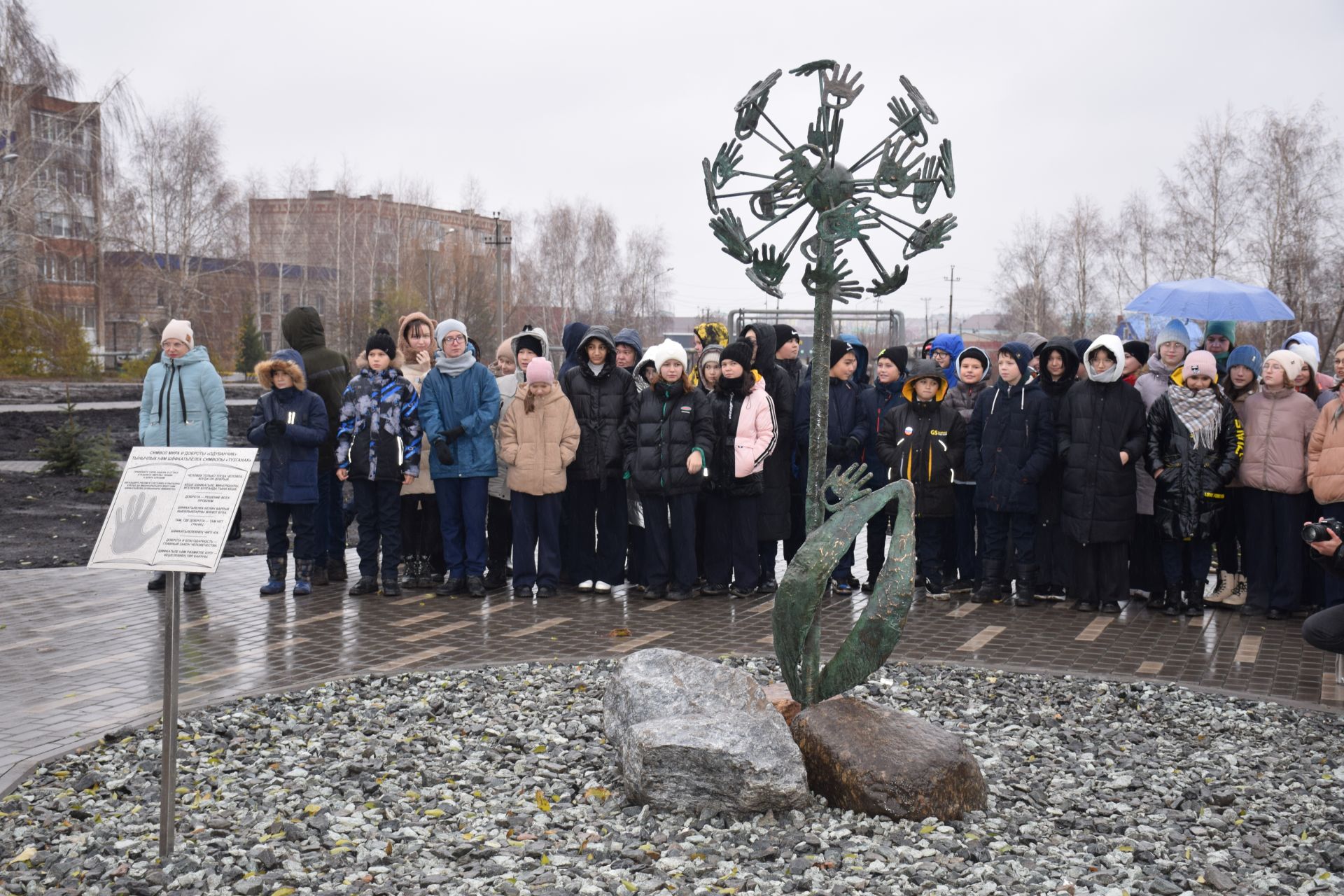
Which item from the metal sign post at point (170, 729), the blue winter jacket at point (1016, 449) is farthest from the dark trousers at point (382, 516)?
the metal sign post at point (170, 729)

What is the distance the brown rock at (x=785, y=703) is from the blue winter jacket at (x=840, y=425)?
427 centimetres

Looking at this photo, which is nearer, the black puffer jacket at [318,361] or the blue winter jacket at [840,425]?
the blue winter jacket at [840,425]

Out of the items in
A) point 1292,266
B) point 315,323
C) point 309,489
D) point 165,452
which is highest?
point 1292,266

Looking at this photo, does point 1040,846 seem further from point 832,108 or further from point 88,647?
point 88,647

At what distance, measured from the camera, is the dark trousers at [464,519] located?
9.43 metres

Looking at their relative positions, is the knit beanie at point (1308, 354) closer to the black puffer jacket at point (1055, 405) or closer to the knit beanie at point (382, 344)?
the black puffer jacket at point (1055, 405)

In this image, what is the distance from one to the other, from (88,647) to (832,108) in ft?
18.8

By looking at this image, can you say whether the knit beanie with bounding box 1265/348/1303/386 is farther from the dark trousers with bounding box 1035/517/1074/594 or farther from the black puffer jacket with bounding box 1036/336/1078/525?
the dark trousers with bounding box 1035/517/1074/594

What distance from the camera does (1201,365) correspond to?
895 centimetres

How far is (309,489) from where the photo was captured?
9.29m

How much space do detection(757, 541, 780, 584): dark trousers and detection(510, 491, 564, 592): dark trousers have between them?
1.72 meters

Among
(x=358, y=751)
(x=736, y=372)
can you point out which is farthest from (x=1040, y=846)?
(x=736, y=372)

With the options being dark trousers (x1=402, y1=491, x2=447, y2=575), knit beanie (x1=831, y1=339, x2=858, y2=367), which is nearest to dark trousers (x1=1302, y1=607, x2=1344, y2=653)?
knit beanie (x1=831, y1=339, x2=858, y2=367)

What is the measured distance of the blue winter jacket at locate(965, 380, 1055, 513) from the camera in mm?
9172
